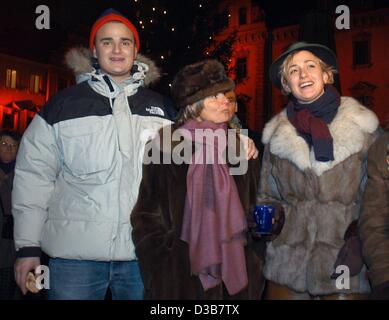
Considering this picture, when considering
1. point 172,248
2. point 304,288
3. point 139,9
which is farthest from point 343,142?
point 139,9

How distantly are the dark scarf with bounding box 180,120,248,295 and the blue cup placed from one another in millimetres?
205

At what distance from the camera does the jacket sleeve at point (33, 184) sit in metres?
3.04

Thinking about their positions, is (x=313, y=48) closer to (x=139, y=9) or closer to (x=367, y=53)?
(x=139, y=9)

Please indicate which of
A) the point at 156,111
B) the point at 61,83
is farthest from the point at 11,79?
the point at 156,111

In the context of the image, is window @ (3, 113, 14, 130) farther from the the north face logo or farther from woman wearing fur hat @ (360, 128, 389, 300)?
woman wearing fur hat @ (360, 128, 389, 300)

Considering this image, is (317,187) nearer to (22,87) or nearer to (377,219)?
(377,219)

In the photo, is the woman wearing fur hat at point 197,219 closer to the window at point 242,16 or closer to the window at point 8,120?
the window at point 8,120

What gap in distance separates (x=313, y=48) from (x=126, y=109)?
145 cm

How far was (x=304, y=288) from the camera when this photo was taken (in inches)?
120

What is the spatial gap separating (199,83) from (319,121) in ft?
2.92

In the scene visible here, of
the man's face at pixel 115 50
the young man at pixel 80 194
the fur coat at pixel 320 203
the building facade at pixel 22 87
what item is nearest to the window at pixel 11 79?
the building facade at pixel 22 87

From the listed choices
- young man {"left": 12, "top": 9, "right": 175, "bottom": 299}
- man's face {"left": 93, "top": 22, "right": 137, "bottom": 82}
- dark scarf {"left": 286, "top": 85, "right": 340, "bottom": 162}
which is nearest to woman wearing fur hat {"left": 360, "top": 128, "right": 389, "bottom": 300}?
dark scarf {"left": 286, "top": 85, "right": 340, "bottom": 162}

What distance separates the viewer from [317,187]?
121 inches

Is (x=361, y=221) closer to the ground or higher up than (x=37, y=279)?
higher up
